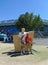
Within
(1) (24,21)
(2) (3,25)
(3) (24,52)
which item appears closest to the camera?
(3) (24,52)

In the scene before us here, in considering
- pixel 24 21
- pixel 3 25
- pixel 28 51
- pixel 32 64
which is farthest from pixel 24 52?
pixel 3 25

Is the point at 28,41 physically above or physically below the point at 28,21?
below

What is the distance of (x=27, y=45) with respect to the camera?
57.0ft

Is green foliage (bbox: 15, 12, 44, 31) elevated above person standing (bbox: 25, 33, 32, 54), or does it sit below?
above

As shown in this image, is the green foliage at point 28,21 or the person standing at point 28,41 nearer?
the person standing at point 28,41

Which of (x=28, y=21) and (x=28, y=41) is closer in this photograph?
(x=28, y=41)

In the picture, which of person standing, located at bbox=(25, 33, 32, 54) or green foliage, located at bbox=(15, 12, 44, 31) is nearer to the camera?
person standing, located at bbox=(25, 33, 32, 54)

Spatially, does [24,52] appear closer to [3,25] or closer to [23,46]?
[23,46]

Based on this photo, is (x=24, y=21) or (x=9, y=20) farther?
(x=9, y=20)

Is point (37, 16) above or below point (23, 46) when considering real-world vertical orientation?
above

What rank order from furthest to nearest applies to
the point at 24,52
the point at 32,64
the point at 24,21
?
the point at 24,21 → the point at 24,52 → the point at 32,64

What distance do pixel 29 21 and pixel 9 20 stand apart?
25.1m

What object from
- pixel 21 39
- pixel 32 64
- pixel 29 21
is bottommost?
pixel 32 64

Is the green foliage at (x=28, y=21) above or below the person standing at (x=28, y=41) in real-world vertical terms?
above
